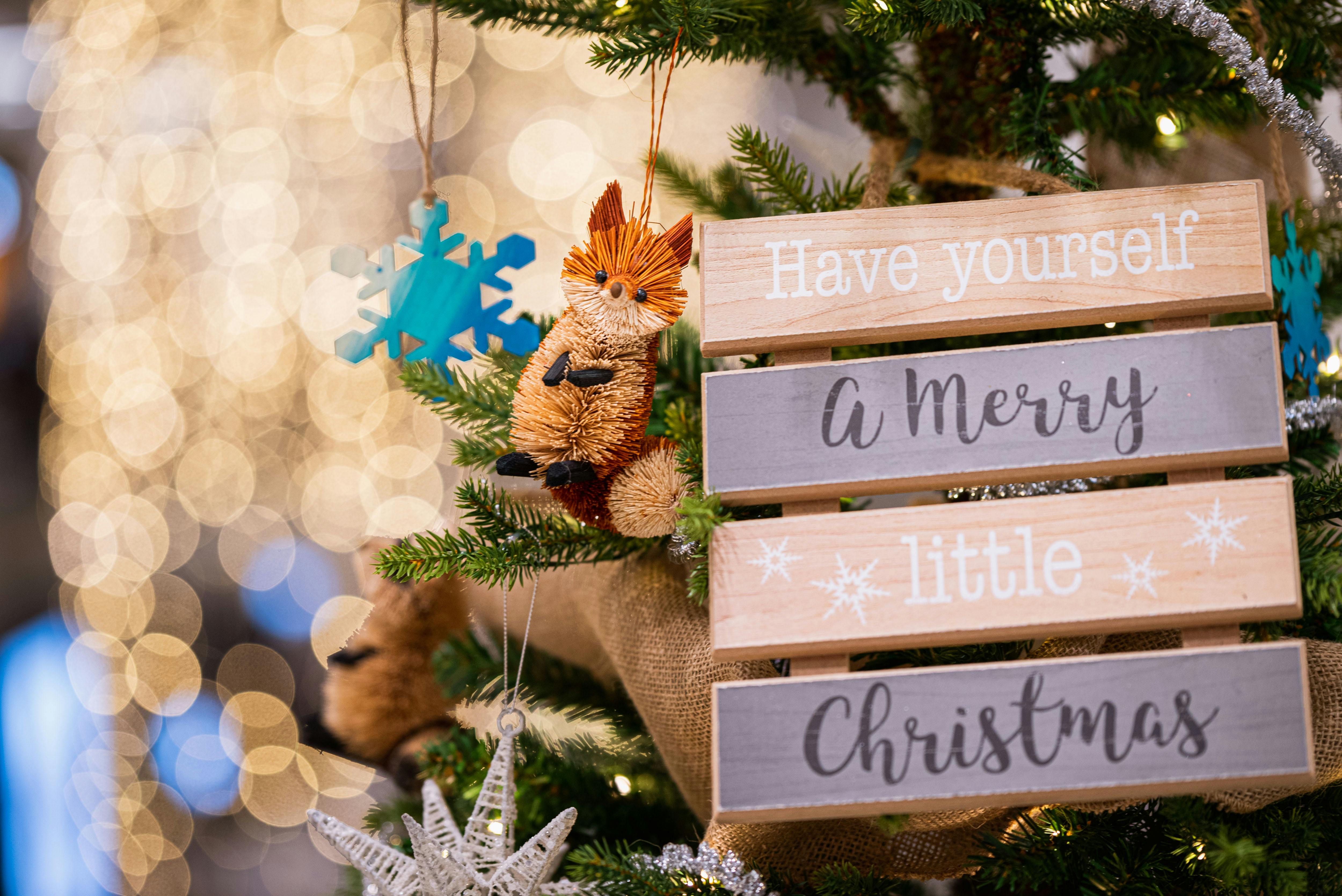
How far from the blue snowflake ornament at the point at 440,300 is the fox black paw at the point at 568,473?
104 mm

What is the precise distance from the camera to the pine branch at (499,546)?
1.68 ft

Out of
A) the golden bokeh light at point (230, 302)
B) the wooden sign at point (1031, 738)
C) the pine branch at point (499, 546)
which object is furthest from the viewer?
the golden bokeh light at point (230, 302)

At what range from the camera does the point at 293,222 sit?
1.55 metres

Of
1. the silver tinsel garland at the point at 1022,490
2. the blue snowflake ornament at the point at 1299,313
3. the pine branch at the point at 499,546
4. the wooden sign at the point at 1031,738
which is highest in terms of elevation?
the blue snowflake ornament at the point at 1299,313

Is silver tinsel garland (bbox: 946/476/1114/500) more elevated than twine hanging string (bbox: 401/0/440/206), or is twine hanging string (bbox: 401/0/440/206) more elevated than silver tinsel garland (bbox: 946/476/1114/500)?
twine hanging string (bbox: 401/0/440/206)

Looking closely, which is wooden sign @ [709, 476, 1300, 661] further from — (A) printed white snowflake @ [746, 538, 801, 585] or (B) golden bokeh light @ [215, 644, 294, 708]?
(B) golden bokeh light @ [215, 644, 294, 708]

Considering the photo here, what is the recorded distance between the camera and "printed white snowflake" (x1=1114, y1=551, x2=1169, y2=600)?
41 cm

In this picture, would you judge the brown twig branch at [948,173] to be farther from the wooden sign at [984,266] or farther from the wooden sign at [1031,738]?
the wooden sign at [1031,738]

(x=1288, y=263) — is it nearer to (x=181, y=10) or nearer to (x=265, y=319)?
(x=265, y=319)

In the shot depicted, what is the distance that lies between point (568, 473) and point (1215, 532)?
331mm

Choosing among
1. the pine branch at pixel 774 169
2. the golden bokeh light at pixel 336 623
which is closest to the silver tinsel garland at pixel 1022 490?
the pine branch at pixel 774 169

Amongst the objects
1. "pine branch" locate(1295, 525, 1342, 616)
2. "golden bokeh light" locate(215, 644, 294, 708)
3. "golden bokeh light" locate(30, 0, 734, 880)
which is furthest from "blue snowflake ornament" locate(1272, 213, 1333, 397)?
"golden bokeh light" locate(215, 644, 294, 708)

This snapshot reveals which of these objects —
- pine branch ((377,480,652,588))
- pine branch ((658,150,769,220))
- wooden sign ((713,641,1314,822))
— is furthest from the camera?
pine branch ((658,150,769,220))

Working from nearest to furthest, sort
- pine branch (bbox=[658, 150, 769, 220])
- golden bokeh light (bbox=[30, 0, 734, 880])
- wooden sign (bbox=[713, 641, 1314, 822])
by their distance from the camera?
1. wooden sign (bbox=[713, 641, 1314, 822])
2. pine branch (bbox=[658, 150, 769, 220])
3. golden bokeh light (bbox=[30, 0, 734, 880])
